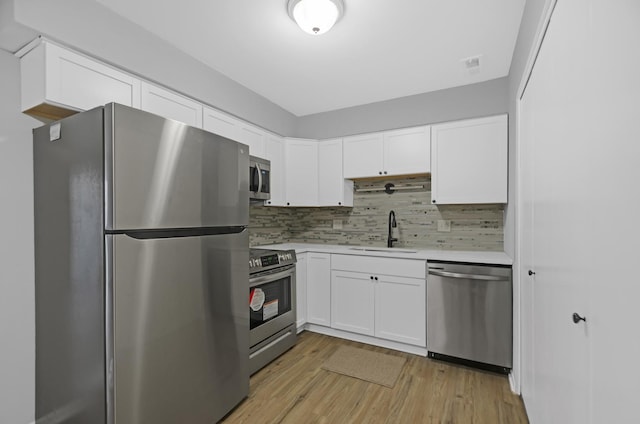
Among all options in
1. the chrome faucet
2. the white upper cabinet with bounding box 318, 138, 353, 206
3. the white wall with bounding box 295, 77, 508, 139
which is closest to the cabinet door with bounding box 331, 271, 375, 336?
the chrome faucet

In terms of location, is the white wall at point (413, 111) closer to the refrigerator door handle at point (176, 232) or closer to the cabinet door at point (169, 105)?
the cabinet door at point (169, 105)

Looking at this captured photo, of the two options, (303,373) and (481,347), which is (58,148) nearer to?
(303,373)

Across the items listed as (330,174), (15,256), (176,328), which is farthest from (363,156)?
(15,256)

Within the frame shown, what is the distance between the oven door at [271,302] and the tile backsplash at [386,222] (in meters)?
0.82

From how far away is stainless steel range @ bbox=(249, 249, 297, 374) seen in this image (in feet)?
7.90

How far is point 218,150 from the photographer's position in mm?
1854

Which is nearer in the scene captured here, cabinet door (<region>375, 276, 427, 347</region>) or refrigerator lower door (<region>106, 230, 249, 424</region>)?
refrigerator lower door (<region>106, 230, 249, 424</region>)

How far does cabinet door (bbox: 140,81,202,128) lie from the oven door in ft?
4.53

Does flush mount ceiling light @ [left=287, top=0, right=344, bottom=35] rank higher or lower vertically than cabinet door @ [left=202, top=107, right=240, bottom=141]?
higher

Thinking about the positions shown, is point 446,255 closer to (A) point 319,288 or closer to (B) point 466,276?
(B) point 466,276

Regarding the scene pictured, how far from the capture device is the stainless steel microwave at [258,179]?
257cm

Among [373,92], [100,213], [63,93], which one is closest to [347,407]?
[100,213]

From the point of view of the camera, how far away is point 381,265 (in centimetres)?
292

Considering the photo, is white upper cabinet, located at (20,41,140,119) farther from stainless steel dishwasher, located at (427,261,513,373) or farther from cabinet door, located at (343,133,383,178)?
stainless steel dishwasher, located at (427,261,513,373)
